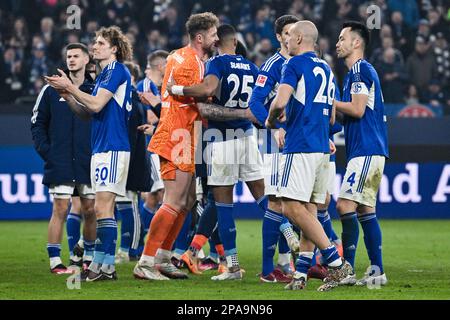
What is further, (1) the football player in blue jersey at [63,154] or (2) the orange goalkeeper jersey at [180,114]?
(1) the football player in blue jersey at [63,154]

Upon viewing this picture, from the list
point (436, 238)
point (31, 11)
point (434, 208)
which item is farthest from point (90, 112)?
point (31, 11)

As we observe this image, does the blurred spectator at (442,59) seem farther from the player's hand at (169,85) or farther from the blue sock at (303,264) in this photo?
the blue sock at (303,264)

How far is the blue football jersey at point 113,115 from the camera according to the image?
891 cm

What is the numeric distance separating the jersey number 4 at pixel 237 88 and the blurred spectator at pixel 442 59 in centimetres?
1083

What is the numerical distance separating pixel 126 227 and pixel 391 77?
9.06 m

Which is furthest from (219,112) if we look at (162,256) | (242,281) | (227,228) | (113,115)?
(242,281)

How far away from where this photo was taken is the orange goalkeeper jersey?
920 centimetres

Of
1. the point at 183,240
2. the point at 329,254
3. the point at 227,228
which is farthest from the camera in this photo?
the point at 183,240

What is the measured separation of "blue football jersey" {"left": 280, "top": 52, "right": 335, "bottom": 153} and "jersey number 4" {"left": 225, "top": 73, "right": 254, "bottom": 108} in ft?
3.66

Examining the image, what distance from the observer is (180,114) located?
9.27m

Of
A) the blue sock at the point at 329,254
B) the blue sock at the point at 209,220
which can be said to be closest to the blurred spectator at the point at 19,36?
the blue sock at the point at 209,220

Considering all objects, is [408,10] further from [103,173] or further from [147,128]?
[103,173]
